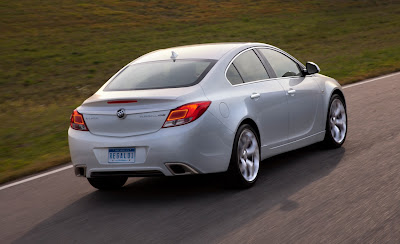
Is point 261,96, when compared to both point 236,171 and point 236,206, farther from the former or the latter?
point 236,206

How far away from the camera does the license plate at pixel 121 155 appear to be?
679 cm

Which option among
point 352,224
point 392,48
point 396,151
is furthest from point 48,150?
point 392,48

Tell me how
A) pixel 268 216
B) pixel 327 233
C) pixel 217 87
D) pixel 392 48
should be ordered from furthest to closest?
pixel 392 48 < pixel 217 87 < pixel 268 216 < pixel 327 233

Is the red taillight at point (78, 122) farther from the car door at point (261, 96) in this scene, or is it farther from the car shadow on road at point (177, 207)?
the car door at point (261, 96)

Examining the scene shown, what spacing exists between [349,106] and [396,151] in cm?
428

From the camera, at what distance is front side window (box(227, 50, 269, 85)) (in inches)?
300

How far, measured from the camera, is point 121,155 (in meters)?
6.85

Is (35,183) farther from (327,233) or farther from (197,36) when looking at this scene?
(197,36)

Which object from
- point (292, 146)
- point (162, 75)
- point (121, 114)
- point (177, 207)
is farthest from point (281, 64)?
point (177, 207)

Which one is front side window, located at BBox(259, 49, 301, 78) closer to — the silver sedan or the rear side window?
the silver sedan

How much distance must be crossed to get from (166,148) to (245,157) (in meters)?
1.08

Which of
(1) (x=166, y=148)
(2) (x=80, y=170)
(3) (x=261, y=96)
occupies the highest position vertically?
(3) (x=261, y=96)

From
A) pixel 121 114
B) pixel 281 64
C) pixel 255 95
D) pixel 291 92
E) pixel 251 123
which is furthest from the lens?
pixel 281 64

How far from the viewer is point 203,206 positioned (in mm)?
6727
